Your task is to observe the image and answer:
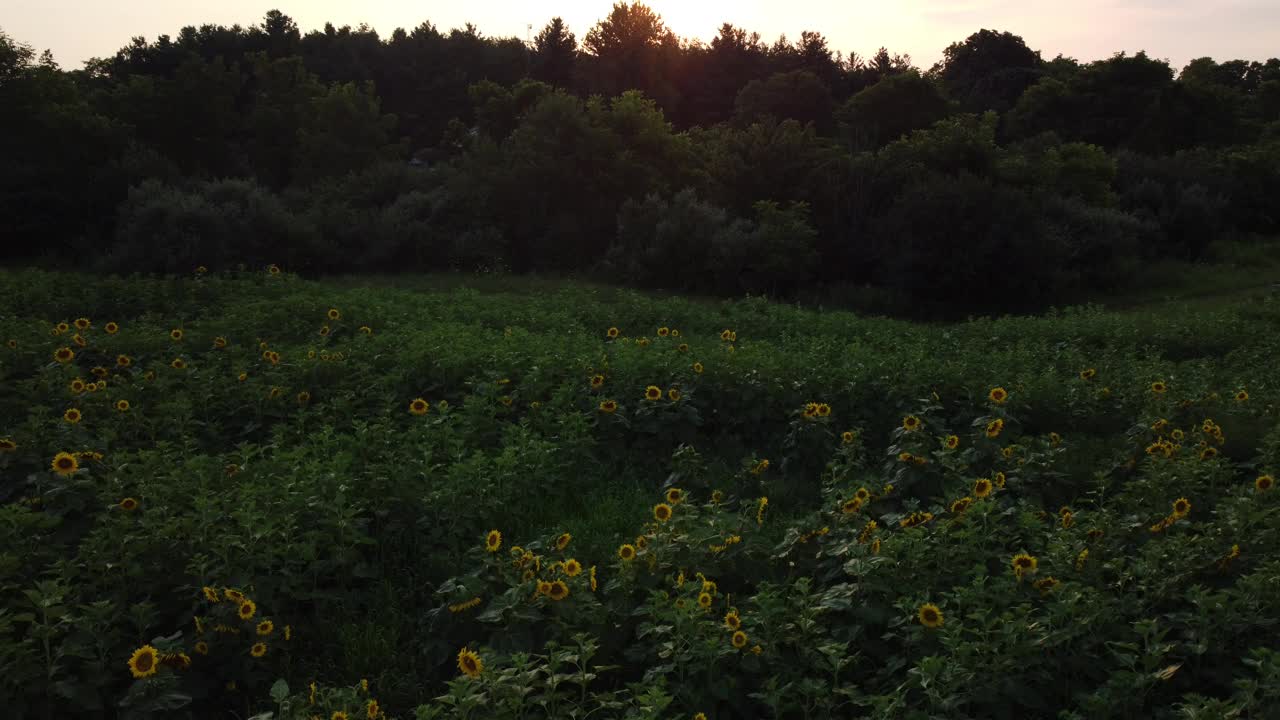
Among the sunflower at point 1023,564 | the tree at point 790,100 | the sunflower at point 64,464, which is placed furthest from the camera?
the tree at point 790,100

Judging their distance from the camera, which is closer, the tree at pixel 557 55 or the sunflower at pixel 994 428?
the sunflower at pixel 994 428

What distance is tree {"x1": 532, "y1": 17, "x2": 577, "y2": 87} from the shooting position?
48750 mm

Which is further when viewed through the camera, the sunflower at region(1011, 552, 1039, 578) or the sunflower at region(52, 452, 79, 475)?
the sunflower at region(52, 452, 79, 475)

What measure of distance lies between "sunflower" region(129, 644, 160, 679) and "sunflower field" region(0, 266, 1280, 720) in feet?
0.04

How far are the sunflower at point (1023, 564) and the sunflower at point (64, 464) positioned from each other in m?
4.33

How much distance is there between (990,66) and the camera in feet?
149

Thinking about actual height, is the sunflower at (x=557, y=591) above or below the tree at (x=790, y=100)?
below

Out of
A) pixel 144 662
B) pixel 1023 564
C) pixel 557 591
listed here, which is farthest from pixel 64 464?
pixel 1023 564

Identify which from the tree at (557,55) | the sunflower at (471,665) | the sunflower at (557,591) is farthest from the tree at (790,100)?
the sunflower at (471,665)

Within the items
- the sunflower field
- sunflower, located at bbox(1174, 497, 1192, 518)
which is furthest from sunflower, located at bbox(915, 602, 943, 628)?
sunflower, located at bbox(1174, 497, 1192, 518)

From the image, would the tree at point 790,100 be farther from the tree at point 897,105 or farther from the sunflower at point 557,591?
the sunflower at point 557,591

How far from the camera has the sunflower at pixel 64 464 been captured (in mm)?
4590

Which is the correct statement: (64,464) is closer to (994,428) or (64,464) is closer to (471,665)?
(471,665)

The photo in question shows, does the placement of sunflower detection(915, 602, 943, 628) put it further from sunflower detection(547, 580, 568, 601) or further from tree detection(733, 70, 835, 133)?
tree detection(733, 70, 835, 133)
